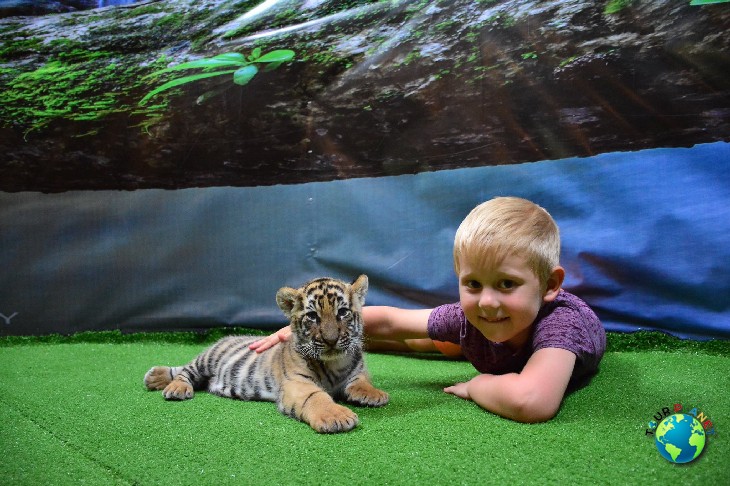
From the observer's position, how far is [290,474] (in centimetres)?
168

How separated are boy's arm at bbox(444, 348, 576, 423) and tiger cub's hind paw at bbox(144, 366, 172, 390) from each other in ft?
5.08

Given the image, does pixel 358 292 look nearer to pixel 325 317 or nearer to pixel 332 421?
pixel 325 317

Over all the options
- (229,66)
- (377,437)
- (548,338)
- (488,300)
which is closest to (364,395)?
(377,437)

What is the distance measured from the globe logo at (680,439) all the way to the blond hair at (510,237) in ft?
2.41

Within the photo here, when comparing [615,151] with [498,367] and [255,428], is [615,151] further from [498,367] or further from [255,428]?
[255,428]

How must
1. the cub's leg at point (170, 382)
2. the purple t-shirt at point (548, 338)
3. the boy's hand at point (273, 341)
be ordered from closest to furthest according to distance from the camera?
the purple t-shirt at point (548, 338) → the cub's leg at point (170, 382) → the boy's hand at point (273, 341)

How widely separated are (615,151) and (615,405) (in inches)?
65.7

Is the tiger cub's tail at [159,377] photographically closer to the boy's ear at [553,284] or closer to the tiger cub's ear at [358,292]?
the tiger cub's ear at [358,292]

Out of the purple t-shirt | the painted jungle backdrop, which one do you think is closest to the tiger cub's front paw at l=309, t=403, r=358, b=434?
the purple t-shirt

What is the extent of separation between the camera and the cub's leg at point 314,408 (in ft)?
6.80

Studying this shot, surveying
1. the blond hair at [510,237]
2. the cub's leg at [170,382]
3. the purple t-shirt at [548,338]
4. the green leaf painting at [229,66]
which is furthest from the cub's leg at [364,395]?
the green leaf painting at [229,66]

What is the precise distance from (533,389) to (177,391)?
5.14ft

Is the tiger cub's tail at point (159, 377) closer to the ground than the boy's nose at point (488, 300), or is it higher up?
closer to the ground

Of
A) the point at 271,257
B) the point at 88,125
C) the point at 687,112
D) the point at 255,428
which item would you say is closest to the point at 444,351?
the point at 271,257
